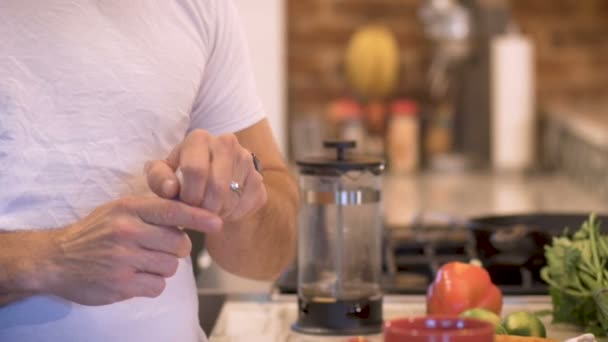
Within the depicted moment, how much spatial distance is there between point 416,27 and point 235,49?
8.20 feet

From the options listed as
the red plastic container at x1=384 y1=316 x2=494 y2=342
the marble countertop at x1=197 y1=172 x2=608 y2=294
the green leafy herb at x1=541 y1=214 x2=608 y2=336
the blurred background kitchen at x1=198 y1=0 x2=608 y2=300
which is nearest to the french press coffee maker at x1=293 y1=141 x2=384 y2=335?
the green leafy herb at x1=541 y1=214 x2=608 y2=336

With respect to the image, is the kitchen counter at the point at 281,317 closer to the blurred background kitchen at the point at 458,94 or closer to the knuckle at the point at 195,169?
the knuckle at the point at 195,169

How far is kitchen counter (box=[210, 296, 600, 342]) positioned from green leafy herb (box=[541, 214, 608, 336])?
3 cm

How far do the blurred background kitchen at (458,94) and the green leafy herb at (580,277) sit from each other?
1355 mm

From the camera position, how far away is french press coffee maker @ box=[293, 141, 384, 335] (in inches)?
54.1

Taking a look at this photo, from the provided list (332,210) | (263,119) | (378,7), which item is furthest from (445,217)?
(378,7)

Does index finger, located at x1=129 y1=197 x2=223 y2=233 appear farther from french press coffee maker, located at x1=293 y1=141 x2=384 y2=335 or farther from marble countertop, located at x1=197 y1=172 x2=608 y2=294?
marble countertop, located at x1=197 y1=172 x2=608 y2=294

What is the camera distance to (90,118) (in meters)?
1.17

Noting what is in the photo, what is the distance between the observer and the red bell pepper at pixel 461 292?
1329 mm

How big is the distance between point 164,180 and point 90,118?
204mm

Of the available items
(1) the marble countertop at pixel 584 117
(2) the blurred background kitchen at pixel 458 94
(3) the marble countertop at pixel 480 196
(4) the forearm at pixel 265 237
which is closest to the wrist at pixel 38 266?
(4) the forearm at pixel 265 237

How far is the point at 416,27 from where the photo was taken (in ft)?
12.3

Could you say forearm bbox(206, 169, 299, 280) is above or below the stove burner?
above

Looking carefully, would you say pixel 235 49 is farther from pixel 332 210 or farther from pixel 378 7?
pixel 378 7
